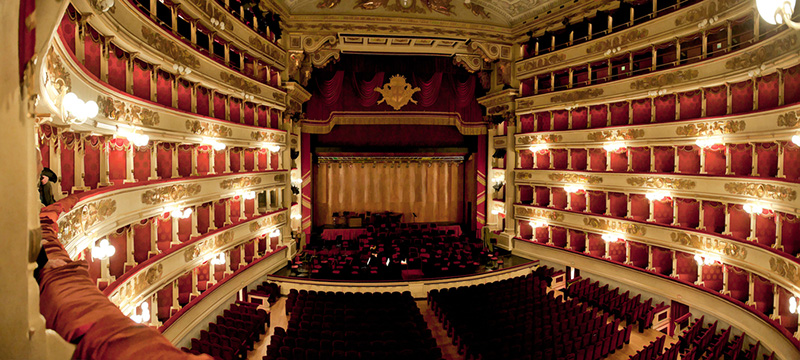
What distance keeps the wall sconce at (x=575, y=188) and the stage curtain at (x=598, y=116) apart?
2633 mm

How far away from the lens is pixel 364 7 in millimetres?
17094

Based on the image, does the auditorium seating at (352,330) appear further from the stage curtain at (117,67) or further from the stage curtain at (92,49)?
the stage curtain at (92,49)

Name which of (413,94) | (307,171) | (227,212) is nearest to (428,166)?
(413,94)

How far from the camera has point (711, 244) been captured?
11.6m

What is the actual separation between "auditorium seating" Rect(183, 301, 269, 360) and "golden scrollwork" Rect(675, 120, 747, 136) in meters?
14.8

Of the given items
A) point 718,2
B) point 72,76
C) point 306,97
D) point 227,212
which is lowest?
point 227,212

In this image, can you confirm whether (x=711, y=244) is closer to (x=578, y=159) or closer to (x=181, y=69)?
(x=578, y=159)

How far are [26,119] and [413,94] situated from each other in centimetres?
2112

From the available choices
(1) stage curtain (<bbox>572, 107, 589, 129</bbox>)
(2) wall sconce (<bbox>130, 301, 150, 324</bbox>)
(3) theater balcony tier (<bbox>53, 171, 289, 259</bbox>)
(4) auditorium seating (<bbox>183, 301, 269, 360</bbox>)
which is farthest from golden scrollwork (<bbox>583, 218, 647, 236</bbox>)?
(2) wall sconce (<bbox>130, 301, 150, 324</bbox>)

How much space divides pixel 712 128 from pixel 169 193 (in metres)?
15.5

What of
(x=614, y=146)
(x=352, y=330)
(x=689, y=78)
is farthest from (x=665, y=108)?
(x=352, y=330)

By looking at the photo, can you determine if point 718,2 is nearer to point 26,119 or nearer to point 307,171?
point 26,119

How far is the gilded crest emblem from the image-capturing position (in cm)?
2158

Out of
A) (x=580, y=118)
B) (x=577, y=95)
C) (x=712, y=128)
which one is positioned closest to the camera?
(x=712, y=128)
